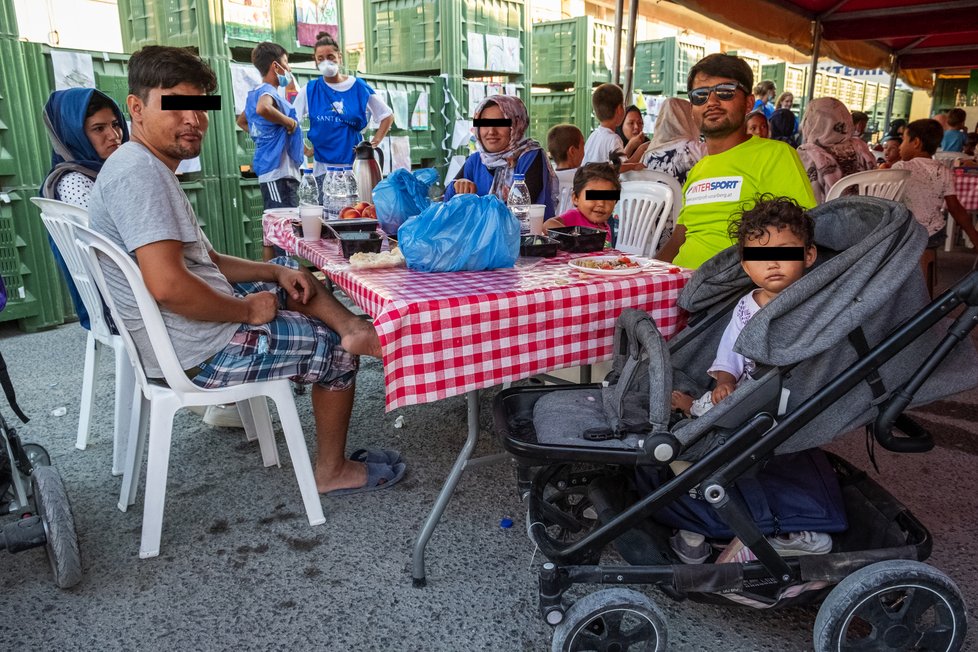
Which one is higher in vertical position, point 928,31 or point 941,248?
point 928,31

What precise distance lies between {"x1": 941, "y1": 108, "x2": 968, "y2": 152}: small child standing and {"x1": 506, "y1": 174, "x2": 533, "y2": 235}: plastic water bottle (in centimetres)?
1011

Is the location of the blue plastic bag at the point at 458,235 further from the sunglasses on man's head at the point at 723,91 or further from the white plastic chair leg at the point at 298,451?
the sunglasses on man's head at the point at 723,91

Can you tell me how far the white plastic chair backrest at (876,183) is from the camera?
456 cm

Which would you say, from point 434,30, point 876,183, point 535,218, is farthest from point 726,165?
point 434,30

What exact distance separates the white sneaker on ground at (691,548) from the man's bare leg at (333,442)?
1.31 meters

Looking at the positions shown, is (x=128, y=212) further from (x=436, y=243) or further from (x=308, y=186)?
(x=308, y=186)

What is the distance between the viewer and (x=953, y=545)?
2408 mm

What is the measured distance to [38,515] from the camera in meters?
2.09

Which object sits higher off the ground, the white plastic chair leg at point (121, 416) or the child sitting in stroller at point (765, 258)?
→ the child sitting in stroller at point (765, 258)

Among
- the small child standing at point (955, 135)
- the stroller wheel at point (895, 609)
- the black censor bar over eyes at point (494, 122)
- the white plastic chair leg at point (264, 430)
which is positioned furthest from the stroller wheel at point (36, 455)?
the small child standing at point (955, 135)

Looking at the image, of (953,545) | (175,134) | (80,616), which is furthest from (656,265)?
(80,616)

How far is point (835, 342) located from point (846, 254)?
0.22m

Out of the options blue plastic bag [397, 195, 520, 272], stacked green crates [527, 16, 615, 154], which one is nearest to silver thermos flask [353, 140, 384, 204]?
blue plastic bag [397, 195, 520, 272]

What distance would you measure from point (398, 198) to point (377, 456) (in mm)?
1067
